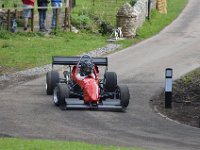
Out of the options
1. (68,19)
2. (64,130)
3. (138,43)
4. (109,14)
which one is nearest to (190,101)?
(64,130)

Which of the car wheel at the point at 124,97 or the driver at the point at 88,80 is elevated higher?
the driver at the point at 88,80

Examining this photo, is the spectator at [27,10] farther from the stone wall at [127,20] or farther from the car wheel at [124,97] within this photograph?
the car wheel at [124,97]

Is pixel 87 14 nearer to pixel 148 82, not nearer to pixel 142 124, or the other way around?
pixel 148 82

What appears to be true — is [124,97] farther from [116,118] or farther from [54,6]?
[54,6]

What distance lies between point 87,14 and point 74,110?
16.0 metres

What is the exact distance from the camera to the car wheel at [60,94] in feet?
55.8

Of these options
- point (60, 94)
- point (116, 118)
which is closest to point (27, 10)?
point (60, 94)

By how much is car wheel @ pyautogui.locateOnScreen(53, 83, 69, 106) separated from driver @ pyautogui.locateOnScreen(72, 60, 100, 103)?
A: 1.39ft

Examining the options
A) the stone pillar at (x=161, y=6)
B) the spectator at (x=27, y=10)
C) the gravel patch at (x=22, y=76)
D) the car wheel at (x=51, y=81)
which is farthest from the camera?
the stone pillar at (x=161, y=6)

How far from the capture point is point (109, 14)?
110 ft

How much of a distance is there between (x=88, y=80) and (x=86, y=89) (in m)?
0.33

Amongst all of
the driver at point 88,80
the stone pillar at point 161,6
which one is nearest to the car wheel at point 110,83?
the driver at point 88,80

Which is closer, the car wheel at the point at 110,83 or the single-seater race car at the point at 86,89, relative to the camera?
the single-seater race car at the point at 86,89

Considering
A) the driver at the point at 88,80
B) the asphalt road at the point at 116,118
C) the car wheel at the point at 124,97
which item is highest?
the driver at the point at 88,80
